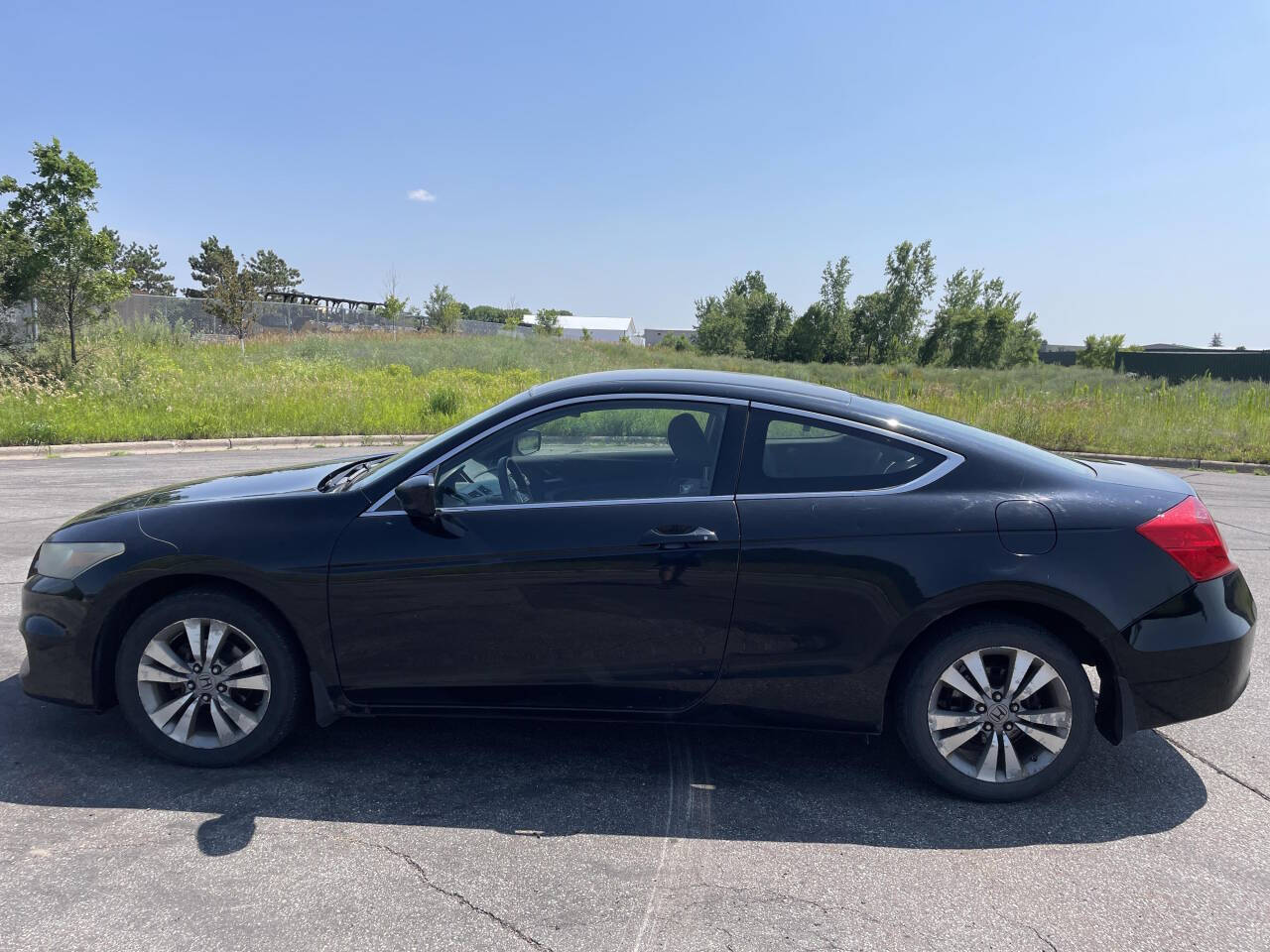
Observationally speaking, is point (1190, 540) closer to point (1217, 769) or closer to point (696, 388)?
point (1217, 769)

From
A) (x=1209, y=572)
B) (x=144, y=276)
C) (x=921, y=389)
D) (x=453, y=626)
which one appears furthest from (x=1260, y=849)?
(x=144, y=276)

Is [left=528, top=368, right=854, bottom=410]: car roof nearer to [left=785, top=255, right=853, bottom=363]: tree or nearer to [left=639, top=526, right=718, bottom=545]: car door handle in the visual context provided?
[left=639, top=526, right=718, bottom=545]: car door handle

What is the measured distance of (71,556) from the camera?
3477 millimetres

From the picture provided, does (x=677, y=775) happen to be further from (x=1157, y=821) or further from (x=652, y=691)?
(x=1157, y=821)

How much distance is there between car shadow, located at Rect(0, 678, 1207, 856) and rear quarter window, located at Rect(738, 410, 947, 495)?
119cm

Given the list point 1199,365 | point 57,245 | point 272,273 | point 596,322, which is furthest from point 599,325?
point 57,245

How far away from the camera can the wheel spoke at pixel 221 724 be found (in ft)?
11.1

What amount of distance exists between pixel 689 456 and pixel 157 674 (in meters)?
2.28

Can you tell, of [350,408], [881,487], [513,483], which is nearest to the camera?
[881,487]

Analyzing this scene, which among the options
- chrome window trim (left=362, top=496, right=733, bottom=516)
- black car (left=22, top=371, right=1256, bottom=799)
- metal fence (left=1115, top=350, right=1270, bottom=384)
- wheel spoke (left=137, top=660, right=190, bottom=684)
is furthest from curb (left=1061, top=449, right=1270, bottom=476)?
metal fence (left=1115, top=350, right=1270, bottom=384)

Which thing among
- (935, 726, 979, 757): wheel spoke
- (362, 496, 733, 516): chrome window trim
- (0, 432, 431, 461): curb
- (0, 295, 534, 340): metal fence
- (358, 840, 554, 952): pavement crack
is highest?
(0, 295, 534, 340): metal fence

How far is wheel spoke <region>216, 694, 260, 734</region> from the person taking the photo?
11.1ft

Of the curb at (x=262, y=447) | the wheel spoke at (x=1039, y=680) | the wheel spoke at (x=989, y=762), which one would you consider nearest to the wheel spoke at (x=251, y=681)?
the wheel spoke at (x=989, y=762)

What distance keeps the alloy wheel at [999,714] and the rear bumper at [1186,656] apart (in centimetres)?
29
